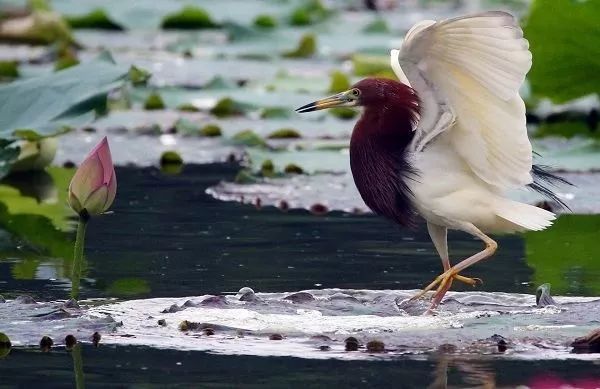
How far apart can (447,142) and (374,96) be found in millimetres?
268

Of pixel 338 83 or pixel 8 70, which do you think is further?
pixel 8 70

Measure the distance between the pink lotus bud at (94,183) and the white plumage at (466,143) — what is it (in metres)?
0.94

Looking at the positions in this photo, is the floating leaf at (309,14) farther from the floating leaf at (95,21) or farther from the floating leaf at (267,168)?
the floating leaf at (267,168)

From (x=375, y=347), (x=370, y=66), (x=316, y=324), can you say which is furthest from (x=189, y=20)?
(x=375, y=347)

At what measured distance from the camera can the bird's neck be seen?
4.91 m

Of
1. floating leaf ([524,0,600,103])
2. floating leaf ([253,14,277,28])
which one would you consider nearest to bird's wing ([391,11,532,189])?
floating leaf ([524,0,600,103])

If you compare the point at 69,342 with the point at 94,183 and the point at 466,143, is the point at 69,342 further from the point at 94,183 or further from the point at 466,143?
the point at 466,143

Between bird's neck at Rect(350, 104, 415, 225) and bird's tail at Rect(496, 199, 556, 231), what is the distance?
0.94ft

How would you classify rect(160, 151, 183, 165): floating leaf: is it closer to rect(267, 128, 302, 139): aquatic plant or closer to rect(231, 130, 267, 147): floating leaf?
rect(231, 130, 267, 147): floating leaf

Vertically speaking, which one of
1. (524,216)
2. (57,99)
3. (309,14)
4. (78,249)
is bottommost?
(78,249)

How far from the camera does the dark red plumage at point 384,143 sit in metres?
4.93

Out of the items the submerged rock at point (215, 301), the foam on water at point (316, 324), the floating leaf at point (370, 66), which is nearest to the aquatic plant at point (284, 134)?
the floating leaf at point (370, 66)

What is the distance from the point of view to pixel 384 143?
4.97 metres

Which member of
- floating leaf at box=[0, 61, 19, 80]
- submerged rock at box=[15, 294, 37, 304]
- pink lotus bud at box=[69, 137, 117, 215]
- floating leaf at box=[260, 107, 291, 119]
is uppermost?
floating leaf at box=[0, 61, 19, 80]
